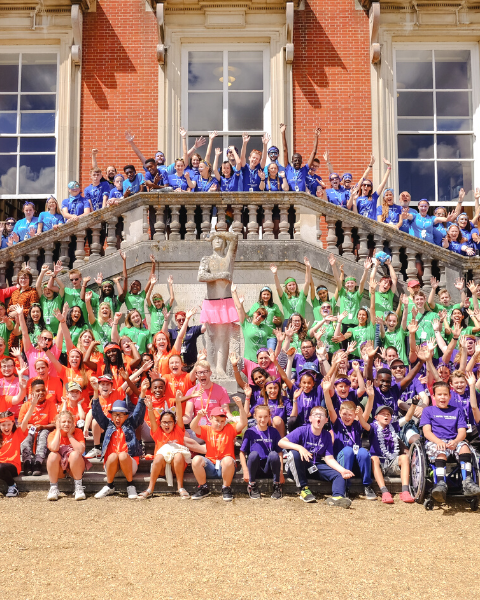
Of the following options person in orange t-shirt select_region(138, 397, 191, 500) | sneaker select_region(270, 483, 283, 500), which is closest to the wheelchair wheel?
sneaker select_region(270, 483, 283, 500)

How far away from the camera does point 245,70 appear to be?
15.7 m

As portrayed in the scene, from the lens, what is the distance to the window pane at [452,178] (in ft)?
50.5

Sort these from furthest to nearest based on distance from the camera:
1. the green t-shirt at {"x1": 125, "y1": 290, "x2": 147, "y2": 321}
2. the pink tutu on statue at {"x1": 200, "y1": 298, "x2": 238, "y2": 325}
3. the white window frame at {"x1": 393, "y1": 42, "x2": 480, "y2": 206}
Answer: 1. the white window frame at {"x1": 393, "y1": 42, "x2": 480, "y2": 206}
2. the green t-shirt at {"x1": 125, "y1": 290, "x2": 147, "y2": 321}
3. the pink tutu on statue at {"x1": 200, "y1": 298, "x2": 238, "y2": 325}

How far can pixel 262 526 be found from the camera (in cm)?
683

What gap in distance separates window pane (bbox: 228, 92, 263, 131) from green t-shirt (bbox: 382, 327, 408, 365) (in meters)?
6.55

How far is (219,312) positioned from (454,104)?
8.77 meters

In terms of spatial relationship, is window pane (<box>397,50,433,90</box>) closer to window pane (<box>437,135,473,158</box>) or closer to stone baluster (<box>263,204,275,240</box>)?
window pane (<box>437,135,473,158</box>)

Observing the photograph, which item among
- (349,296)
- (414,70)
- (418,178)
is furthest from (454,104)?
(349,296)

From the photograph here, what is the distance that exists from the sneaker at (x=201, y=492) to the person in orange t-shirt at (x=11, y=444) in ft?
5.85

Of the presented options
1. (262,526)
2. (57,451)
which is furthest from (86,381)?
(262,526)

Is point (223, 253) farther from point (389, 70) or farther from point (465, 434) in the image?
point (389, 70)

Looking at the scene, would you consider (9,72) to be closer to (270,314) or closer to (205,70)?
(205,70)

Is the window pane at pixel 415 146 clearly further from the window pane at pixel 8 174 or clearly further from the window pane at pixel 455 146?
the window pane at pixel 8 174

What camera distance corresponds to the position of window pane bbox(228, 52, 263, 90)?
15617mm
